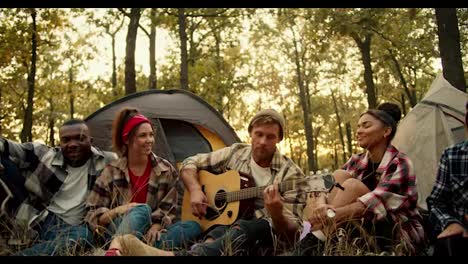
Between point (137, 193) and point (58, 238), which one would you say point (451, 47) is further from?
point (58, 238)

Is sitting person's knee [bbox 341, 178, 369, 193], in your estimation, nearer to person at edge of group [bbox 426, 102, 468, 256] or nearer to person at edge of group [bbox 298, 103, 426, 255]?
person at edge of group [bbox 298, 103, 426, 255]

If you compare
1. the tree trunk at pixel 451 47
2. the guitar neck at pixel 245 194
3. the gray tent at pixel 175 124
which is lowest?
the guitar neck at pixel 245 194

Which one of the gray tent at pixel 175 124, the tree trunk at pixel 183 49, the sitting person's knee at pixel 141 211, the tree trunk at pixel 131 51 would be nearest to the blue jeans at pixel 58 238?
the sitting person's knee at pixel 141 211

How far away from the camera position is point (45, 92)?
1797 cm

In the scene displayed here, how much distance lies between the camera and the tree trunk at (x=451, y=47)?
5.62m

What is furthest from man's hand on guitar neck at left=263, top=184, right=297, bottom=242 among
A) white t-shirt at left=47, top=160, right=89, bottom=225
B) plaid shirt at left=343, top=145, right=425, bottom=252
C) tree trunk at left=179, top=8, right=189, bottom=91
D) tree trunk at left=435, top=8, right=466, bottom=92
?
tree trunk at left=179, top=8, right=189, bottom=91

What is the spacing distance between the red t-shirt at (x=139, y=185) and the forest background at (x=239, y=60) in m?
4.15

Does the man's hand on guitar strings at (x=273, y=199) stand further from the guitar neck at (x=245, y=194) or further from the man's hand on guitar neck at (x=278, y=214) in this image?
the guitar neck at (x=245, y=194)

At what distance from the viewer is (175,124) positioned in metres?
5.99

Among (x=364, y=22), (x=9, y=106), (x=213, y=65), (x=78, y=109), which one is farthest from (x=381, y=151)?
(x=78, y=109)

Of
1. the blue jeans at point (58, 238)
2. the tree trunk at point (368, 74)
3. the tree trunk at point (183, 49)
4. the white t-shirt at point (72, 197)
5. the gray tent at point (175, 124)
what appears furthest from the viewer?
the tree trunk at point (368, 74)

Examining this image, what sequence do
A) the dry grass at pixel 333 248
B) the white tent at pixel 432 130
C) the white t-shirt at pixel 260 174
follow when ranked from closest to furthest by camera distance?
the dry grass at pixel 333 248 < the white t-shirt at pixel 260 174 < the white tent at pixel 432 130

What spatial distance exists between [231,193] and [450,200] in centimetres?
144

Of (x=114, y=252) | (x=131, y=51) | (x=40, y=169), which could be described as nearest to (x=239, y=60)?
(x=131, y=51)
